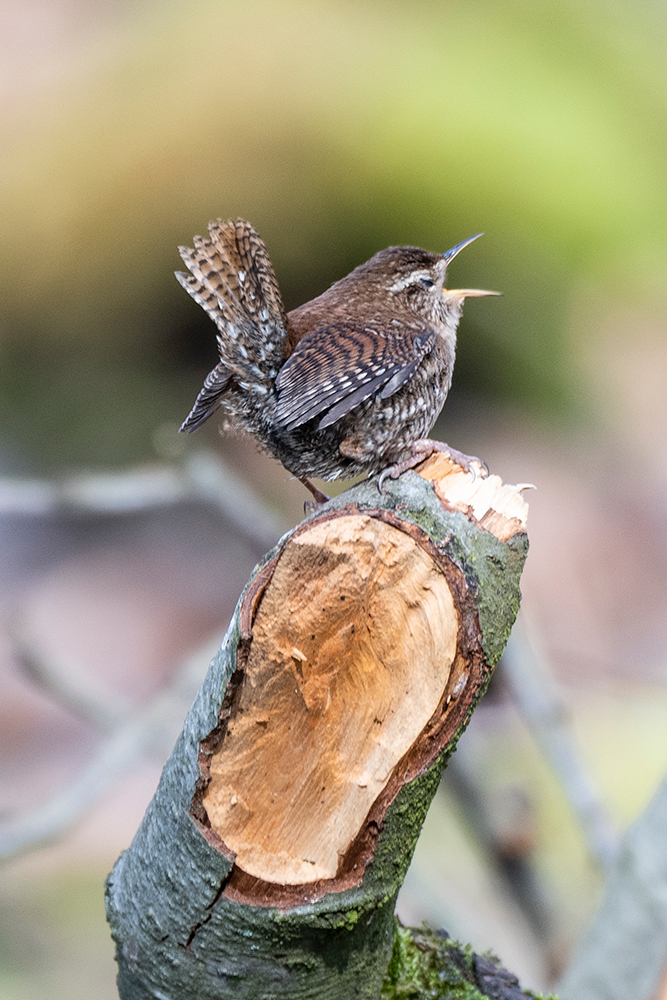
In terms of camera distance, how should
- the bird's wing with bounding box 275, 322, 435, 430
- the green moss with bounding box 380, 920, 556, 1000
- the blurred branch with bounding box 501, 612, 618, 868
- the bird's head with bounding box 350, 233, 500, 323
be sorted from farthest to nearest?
1. the blurred branch with bounding box 501, 612, 618, 868
2. the bird's head with bounding box 350, 233, 500, 323
3. the bird's wing with bounding box 275, 322, 435, 430
4. the green moss with bounding box 380, 920, 556, 1000

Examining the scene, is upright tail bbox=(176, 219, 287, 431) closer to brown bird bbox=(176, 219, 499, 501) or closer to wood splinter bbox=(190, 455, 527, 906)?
brown bird bbox=(176, 219, 499, 501)

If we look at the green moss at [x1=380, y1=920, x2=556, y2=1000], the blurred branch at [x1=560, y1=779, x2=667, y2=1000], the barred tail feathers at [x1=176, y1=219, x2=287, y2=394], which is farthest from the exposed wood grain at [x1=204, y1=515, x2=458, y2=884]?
the blurred branch at [x1=560, y1=779, x2=667, y2=1000]

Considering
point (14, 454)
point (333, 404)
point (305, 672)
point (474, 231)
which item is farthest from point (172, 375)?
point (305, 672)

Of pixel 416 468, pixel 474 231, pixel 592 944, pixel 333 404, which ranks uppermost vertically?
pixel 474 231

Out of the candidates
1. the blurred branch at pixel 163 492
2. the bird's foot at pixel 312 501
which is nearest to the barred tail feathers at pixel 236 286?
the bird's foot at pixel 312 501

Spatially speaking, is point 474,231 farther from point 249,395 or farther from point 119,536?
point 119,536
